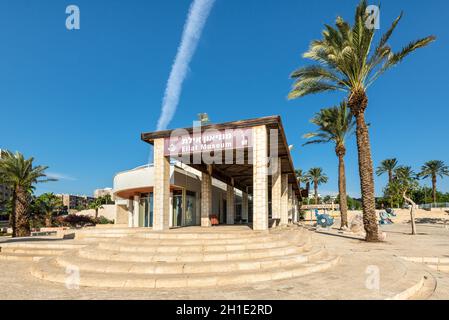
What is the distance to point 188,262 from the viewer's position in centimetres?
777

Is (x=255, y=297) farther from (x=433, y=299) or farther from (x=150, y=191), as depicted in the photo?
(x=150, y=191)

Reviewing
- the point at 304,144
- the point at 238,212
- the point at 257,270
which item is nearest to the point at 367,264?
the point at 257,270

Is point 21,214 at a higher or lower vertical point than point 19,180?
lower

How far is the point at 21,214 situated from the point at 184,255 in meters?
27.7

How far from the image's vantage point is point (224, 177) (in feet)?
77.2

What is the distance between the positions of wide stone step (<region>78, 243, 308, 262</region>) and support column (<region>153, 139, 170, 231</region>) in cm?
420

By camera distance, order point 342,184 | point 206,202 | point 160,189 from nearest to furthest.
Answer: point 160,189
point 206,202
point 342,184

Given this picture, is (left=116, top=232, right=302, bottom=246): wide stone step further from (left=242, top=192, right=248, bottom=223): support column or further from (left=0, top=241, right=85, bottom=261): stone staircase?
(left=242, top=192, right=248, bottom=223): support column

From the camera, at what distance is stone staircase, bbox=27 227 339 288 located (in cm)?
646

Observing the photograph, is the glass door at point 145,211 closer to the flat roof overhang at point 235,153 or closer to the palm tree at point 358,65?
the flat roof overhang at point 235,153

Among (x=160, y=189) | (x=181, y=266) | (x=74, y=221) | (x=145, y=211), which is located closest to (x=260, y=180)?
(x=160, y=189)

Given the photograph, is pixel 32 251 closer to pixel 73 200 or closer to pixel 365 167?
pixel 365 167

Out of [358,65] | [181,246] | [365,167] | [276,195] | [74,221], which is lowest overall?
[74,221]

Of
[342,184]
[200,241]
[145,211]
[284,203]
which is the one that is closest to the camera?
[200,241]
